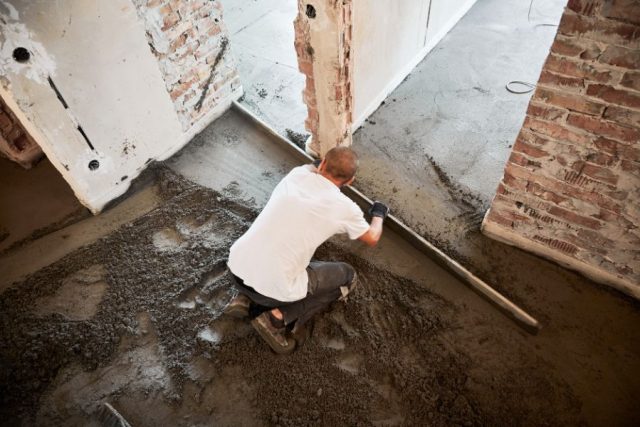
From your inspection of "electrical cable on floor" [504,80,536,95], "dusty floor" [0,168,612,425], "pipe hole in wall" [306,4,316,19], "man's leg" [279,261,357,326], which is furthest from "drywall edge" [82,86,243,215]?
"electrical cable on floor" [504,80,536,95]

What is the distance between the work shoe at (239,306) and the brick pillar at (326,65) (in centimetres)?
146

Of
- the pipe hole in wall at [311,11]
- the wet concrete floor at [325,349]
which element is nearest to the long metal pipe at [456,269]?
the wet concrete floor at [325,349]

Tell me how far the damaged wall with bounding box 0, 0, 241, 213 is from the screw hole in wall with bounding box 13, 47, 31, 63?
0.05ft

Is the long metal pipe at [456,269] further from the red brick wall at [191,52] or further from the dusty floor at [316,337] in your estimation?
the red brick wall at [191,52]

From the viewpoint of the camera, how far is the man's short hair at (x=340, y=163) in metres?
2.06

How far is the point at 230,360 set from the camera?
95.4 inches

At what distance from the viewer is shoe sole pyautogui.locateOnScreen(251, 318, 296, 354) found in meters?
2.39

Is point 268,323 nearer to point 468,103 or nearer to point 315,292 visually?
point 315,292

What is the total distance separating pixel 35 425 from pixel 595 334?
11.1ft

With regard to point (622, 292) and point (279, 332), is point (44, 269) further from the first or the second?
point (622, 292)

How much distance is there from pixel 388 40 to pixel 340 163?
6.67 feet

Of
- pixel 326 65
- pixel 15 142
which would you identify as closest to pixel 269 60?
pixel 326 65

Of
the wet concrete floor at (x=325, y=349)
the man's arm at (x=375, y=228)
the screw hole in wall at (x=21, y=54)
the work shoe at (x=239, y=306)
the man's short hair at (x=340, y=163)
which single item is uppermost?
the screw hole in wall at (x=21, y=54)

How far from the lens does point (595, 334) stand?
7.93 feet
